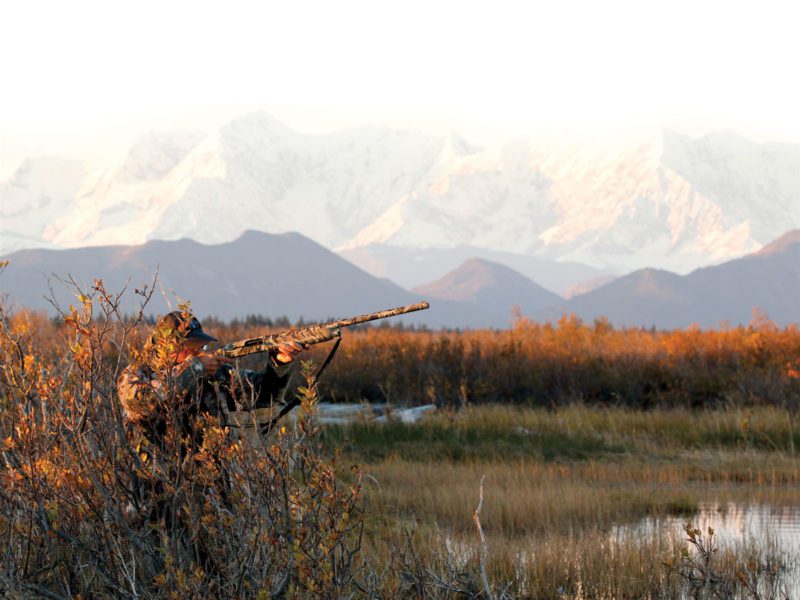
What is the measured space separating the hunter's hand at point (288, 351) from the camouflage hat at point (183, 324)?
48 centimetres

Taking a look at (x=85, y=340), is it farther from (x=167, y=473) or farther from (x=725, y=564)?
(x=725, y=564)

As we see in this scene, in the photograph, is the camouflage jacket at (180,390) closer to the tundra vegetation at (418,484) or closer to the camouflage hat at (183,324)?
the tundra vegetation at (418,484)

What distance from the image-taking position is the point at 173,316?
21.2 ft

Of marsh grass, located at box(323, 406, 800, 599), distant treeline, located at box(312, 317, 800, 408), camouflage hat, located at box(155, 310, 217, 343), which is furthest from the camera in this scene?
distant treeline, located at box(312, 317, 800, 408)

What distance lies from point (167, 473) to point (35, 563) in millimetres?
1180

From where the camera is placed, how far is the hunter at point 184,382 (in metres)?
6.09

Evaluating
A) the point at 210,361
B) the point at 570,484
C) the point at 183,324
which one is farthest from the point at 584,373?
the point at 183,324

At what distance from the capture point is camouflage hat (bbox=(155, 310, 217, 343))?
20.2 feet

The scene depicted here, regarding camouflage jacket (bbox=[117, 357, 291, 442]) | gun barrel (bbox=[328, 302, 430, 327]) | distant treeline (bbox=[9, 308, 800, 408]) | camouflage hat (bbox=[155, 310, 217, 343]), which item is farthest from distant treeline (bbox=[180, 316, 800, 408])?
gun barrel (bbox=[328, 302, 430, 327])

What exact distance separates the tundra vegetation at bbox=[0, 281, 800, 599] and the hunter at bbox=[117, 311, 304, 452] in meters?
0.11

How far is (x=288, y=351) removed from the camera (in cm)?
624

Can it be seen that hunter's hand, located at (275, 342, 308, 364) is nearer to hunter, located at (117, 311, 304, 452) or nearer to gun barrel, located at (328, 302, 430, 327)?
hunter, located at (117, 311, 304, 452)

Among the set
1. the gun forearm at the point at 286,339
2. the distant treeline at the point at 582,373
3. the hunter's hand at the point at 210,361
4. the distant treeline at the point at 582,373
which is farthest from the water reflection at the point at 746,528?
the distant treeline at the point at 582,373

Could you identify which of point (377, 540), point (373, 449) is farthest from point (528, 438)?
point (377, 540)
